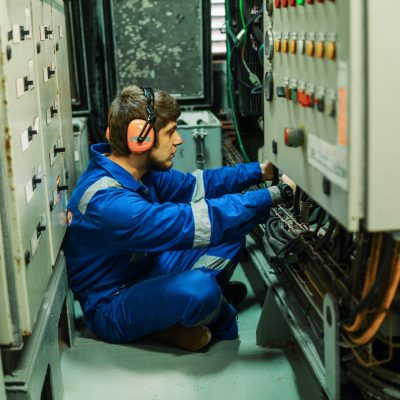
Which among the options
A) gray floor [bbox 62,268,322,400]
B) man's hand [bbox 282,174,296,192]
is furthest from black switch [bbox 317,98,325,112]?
gray floor [bbox 62,268,322,400]

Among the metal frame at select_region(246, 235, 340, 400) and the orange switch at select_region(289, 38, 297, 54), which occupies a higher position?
the orange switch at select_region(289, 38, 297, 54)

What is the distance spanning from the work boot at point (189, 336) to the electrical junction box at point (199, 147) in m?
1.41

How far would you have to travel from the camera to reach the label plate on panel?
4.66 ft

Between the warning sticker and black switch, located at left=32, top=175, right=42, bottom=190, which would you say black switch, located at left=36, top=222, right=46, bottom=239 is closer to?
black switch, located at left=32, top=175, right=42, bottom=190

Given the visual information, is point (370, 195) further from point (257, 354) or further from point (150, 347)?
point (150, 347)

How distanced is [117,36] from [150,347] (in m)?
2.24

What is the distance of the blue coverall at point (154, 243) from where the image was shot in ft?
7.32

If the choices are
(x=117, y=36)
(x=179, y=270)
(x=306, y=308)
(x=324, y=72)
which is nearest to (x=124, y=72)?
(x=117, y=36)

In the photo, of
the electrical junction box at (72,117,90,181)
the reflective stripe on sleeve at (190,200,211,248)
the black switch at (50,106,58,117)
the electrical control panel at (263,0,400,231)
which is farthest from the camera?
the electrical junction box at (72,117,90,181)

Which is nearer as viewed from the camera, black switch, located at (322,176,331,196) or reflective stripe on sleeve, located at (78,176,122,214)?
black switch, located at (322,176,331,196)

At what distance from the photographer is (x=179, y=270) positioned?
2.78 meters

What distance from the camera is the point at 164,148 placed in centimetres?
250

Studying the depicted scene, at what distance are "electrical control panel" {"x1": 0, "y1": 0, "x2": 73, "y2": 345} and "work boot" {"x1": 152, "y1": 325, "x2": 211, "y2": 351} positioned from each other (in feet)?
2.01

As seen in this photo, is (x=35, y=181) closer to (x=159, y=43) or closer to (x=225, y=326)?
(x=225, y=326)
